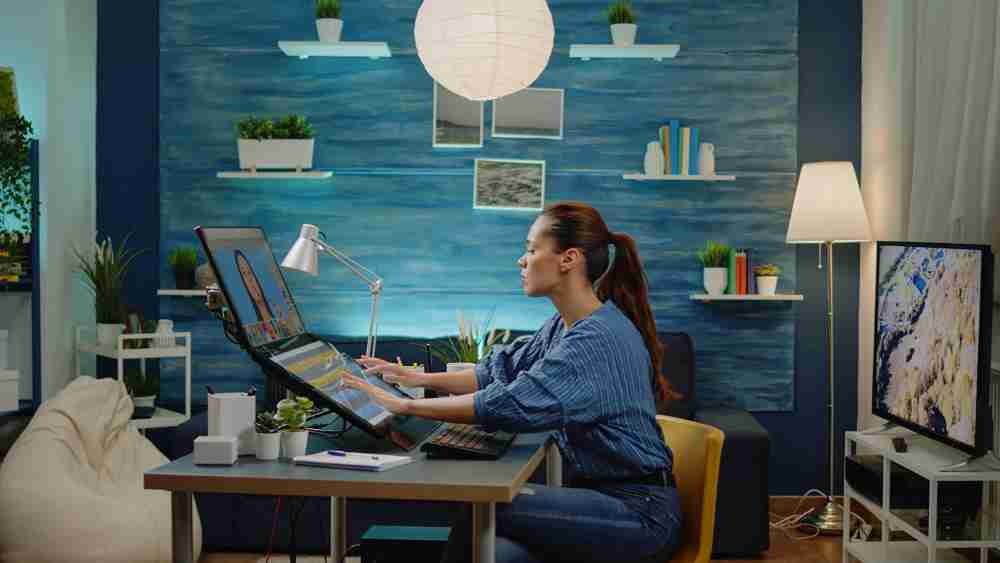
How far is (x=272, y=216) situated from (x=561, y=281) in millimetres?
2853

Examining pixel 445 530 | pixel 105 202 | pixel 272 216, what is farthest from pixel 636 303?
pixel 105 202

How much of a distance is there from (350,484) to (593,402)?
0.61 metres

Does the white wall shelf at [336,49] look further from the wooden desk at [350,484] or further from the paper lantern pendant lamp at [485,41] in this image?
the wooden desk at [350,484]

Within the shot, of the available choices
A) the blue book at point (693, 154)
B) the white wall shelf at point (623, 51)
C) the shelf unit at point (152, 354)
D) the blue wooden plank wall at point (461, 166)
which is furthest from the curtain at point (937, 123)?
the shelf unit at point (152, 354)

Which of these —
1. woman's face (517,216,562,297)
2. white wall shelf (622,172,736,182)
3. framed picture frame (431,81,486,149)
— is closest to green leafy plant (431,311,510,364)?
framed picture frame (431,81,486,149)

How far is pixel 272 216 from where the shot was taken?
5.38m

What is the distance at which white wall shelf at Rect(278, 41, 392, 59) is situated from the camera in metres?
5.12

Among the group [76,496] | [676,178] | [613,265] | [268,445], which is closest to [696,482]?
[613,265]

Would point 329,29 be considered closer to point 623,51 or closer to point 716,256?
point 623,51

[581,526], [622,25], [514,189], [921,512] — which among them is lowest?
[921,512]

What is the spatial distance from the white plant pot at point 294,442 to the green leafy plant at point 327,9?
3.08m

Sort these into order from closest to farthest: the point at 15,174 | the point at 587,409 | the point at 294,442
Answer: the point at 294,442 < the point at 587,409 < the point at 15,174

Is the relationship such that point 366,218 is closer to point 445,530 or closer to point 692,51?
point 692,51

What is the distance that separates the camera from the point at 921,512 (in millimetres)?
3791
